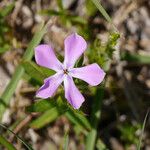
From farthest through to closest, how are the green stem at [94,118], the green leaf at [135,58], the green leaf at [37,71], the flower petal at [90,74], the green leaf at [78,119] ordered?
the green leaf at [135,58]
the green stem at [94,118]
the green leaf at [78,119]
the green leaf at [37,71]
the flower petal at [90,74]

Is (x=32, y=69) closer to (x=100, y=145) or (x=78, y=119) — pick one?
(x=78, y=119)

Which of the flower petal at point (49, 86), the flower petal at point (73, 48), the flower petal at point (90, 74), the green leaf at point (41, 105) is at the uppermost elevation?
the flower petal at point (73, 48)

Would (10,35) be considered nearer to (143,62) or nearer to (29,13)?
(29,13)

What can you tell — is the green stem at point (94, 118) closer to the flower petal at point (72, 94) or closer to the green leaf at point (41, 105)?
the green leaf at point (41, 105)

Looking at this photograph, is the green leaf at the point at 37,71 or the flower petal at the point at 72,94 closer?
the flower petal at the point at 72,94

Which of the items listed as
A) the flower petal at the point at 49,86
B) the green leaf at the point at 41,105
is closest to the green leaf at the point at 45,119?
the green leaf at the point at 41,105

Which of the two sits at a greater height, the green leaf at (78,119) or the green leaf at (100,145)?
the green leaf at (78,119)

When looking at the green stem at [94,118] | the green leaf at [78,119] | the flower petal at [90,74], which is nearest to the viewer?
the flower petal at [90,74]
